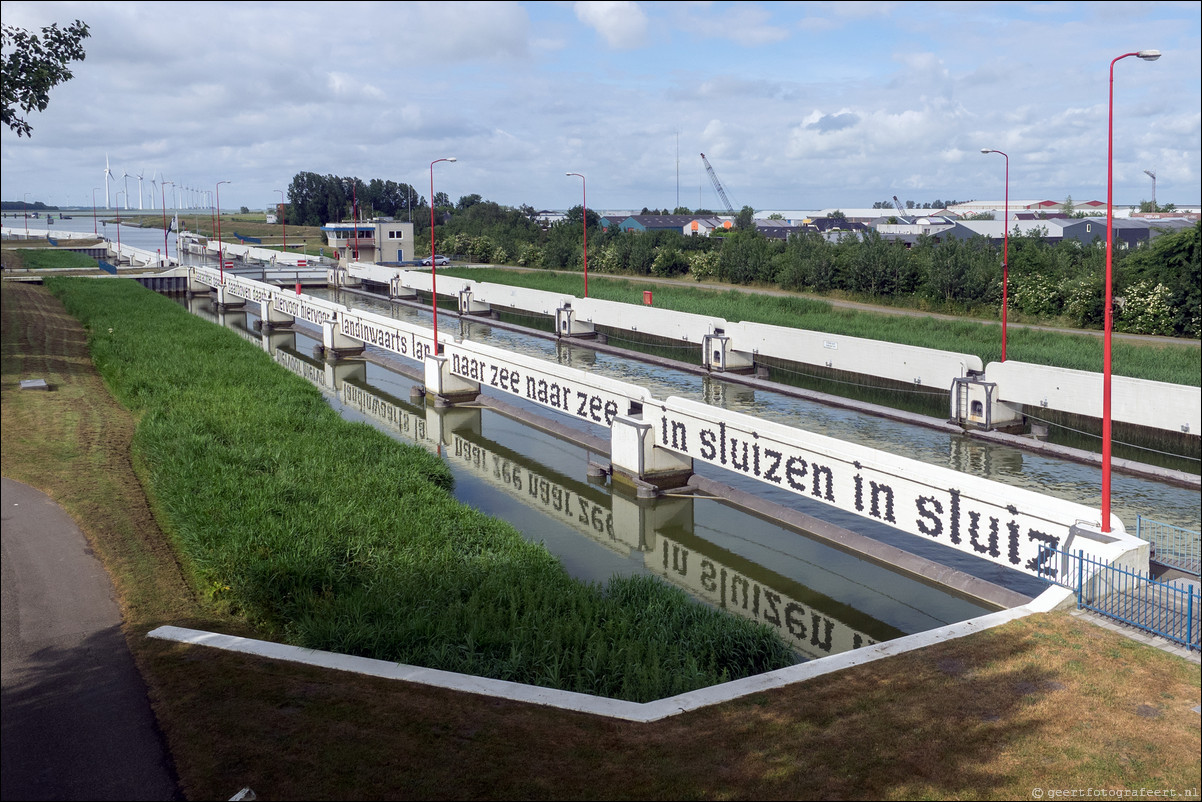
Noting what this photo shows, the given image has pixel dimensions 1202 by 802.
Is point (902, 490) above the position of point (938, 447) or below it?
above

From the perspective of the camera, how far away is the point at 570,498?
24.1 meters

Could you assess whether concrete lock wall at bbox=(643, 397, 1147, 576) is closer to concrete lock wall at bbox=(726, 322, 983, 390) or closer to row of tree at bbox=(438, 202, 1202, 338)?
concrete lock wall at bbox=(726, 322, 983, 390)

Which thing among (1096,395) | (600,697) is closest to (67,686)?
(600,697)

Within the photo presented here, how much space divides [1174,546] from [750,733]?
11.2 m

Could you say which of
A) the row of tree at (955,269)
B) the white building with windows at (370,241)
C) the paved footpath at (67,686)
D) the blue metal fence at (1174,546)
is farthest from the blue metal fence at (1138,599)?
the white building with windows at (370,241)

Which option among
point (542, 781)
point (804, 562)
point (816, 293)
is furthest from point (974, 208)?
point (542, 781)

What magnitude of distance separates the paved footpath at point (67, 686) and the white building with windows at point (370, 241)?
81441 mm

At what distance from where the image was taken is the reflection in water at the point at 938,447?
22391 mm

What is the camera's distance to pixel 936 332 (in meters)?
Result: 43.9

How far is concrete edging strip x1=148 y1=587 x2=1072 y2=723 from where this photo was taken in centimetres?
1048

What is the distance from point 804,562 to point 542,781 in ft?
Result: 38.1

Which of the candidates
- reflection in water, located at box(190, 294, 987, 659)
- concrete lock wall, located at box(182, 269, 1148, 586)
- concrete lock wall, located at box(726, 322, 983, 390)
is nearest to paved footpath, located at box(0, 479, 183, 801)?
reflection in water, located at box(190, 294, 987, 659)

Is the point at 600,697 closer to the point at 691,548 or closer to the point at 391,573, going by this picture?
the point at 391,573

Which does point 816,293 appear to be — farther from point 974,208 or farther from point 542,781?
point 974,208
